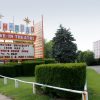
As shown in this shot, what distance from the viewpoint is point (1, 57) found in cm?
2764

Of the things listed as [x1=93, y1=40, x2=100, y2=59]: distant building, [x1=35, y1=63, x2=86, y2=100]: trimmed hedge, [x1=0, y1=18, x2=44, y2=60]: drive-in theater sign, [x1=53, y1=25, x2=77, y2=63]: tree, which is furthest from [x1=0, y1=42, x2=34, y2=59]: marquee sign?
[x1=93, y1=40, x2=100, y2=59]: distant building

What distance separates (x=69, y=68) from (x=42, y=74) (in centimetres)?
193

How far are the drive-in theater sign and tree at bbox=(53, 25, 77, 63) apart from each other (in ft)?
69.3

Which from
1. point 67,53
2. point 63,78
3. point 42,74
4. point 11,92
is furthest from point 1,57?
point 67,53

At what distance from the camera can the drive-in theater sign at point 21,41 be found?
27875 millimetres

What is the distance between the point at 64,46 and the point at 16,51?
23.9 meters

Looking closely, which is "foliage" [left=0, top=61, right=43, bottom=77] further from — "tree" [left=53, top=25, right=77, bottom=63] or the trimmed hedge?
"tree" [left=53, top=25, right=77, bottom=63]

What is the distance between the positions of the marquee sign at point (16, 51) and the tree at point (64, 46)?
72.6ft

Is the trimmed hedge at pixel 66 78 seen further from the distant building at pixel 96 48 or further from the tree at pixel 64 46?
the distant building at pixel 96 48

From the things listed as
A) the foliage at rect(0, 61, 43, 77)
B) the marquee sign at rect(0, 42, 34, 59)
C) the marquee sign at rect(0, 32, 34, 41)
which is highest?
the marquee sign at rect(0, 32, 34, 41)

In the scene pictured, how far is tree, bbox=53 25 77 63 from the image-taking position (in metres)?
51.5

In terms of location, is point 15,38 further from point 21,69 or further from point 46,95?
point 46,95

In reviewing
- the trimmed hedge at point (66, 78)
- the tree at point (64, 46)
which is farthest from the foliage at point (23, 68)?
the tree at point (64, 46)

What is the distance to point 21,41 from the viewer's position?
29.3 metres
